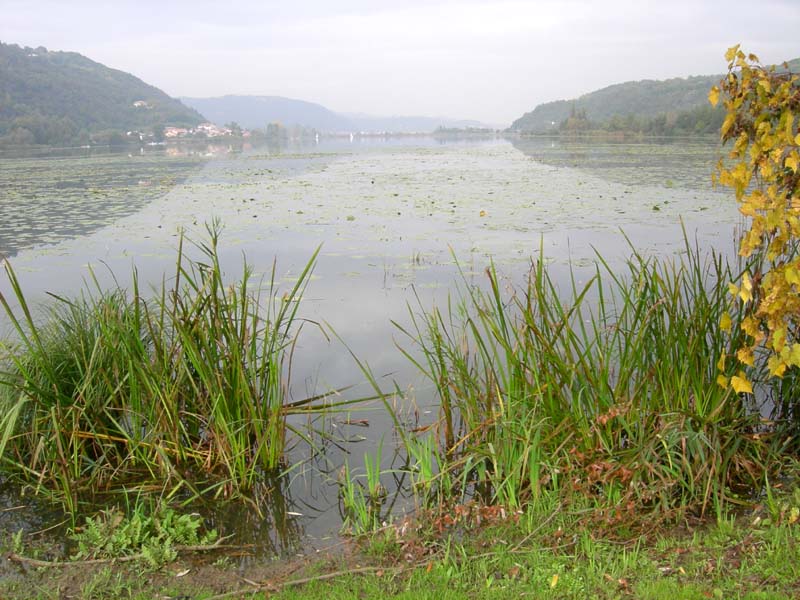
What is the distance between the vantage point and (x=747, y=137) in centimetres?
286

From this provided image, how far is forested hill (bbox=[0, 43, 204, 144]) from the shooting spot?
60.8 metres

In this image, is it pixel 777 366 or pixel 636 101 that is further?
pixel 636 101

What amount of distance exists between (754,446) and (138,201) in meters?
15.9

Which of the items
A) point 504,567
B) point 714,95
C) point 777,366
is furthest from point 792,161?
point 504,567

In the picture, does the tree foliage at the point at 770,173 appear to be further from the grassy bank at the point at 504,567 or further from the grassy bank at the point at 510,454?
the grassy bank at the point at 504,567

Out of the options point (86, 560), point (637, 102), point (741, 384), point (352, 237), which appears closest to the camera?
point (741, 384)

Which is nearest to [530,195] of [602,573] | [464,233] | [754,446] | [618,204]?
[618,204]

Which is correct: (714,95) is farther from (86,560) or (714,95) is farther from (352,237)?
(352,237)

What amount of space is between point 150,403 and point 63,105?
83093 mm

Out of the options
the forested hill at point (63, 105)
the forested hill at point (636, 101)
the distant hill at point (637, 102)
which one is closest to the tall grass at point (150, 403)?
the distant hill at point (637, 102)

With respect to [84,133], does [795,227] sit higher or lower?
lower

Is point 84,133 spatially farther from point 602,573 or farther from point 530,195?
point 602,573

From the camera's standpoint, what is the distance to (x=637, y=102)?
93.4 m

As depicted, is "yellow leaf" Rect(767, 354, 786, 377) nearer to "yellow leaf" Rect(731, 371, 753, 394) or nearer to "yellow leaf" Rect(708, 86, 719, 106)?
"yellow leaf" Rect(731, 371, 753, 394)
